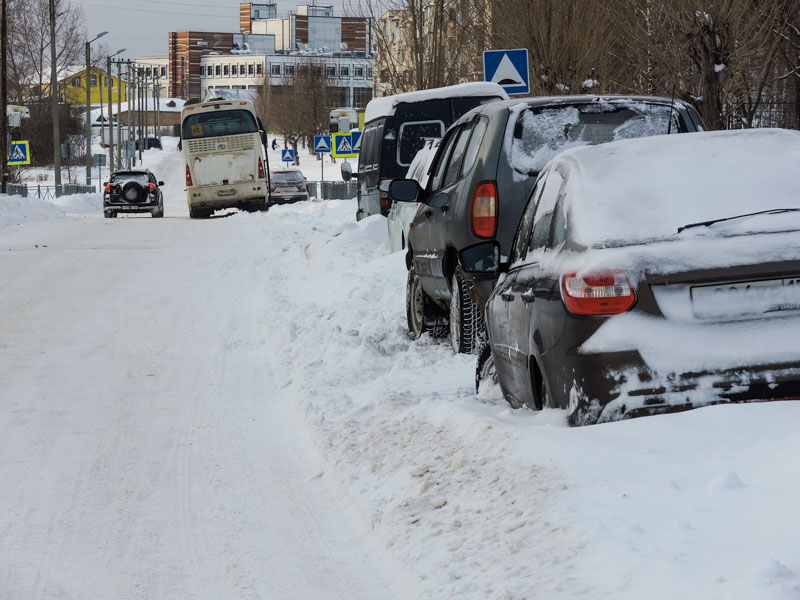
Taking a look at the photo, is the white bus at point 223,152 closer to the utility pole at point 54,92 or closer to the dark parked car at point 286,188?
the dark parked car at point 286,188

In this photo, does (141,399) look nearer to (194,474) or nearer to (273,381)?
(273,381)

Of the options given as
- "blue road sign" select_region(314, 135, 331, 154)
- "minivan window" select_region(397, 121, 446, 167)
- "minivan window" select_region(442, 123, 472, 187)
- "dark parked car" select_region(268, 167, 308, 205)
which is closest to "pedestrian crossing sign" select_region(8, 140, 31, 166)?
"dark parked car" select_region(268, 167, 308, 205)

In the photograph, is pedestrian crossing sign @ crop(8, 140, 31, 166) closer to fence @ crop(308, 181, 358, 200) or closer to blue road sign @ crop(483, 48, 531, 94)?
fence @ crop(308, 181, 358, 200)

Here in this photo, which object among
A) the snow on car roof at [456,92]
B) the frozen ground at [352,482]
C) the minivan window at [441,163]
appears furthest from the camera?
the snow on car roof at [456,92]

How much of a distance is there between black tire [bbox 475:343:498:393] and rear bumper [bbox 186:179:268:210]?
3151 centimetres

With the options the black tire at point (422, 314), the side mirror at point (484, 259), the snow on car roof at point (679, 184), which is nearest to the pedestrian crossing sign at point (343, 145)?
the black tire at point (422, 314)

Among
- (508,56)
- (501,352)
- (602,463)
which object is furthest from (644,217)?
(508,56)

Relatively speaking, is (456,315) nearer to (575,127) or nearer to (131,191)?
(575,127)

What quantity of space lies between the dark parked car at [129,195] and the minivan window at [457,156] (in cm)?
3328

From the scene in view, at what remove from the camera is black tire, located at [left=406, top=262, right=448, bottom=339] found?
32.8 ft

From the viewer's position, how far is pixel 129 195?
41.5 m

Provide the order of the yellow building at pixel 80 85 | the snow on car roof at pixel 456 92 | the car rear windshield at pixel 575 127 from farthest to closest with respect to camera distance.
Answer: the yellow building at pixel 80 85 → the snow on car roof at pixel 456 92 → the car rear windshield at pixel 575 127

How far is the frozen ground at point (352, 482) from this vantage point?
12.6 feet

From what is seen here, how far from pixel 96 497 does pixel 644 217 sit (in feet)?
9.42
